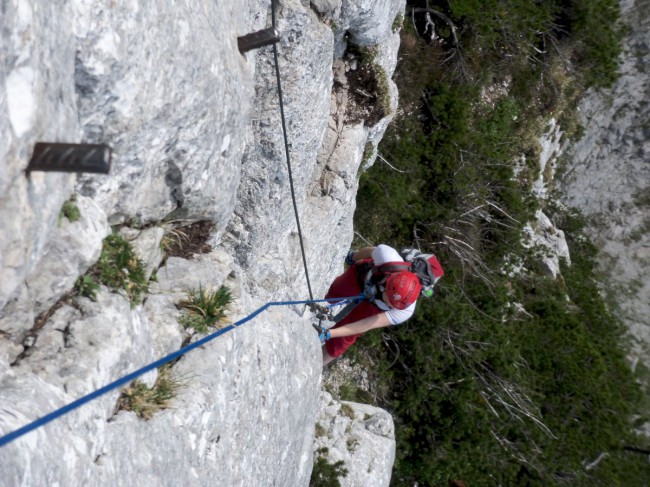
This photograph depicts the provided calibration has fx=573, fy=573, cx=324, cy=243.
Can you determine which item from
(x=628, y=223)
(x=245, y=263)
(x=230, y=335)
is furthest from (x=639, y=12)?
(x=230, y=335)

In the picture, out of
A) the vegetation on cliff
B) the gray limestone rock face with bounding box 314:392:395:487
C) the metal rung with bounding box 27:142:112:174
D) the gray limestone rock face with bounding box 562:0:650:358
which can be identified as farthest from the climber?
the gray limestone rock face with bounding box 562:0:650:358

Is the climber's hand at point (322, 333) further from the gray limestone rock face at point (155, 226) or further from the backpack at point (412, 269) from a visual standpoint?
the backpack at point (412, 269)

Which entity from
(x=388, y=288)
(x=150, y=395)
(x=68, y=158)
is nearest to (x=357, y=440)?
(x=388, y=288)

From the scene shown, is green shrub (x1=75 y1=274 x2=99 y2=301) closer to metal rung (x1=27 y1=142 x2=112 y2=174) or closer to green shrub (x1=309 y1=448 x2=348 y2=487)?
metal rung (x1=27 y1=142 x2=112 y2=174)

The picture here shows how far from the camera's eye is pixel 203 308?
154 inches

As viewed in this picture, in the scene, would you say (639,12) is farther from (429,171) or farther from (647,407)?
(647,407)

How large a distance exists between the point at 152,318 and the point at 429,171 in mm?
8161

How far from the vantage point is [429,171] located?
10969 mm

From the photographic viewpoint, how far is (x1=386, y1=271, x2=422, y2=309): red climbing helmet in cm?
593

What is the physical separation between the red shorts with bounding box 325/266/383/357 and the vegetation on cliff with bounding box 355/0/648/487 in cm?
267

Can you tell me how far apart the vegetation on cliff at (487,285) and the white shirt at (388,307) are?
150 inches

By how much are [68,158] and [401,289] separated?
4080mm

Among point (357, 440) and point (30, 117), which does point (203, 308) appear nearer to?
point (30, 117)

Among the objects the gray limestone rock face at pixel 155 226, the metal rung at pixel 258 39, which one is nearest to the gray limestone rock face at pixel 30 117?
the gray limestone rock face at pixel 155 226
